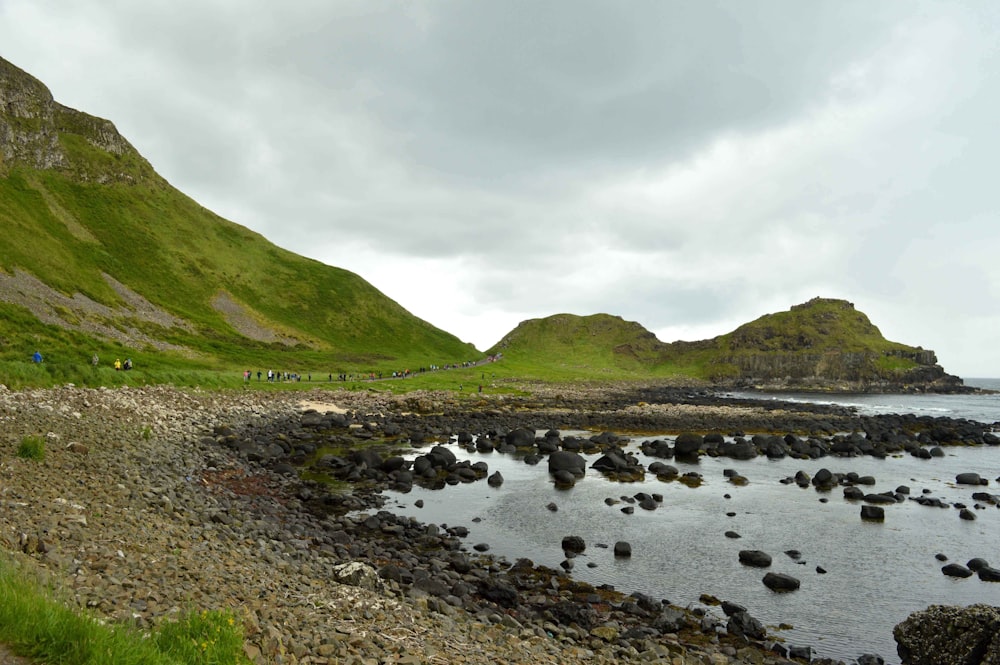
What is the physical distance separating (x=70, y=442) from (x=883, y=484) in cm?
5033

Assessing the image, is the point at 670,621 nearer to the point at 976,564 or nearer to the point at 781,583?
the point at 781,583

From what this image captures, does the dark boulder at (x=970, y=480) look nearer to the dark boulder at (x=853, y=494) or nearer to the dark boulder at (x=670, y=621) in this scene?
the dark boulder at (x=853, y=494)

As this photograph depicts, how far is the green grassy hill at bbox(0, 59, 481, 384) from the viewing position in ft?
300

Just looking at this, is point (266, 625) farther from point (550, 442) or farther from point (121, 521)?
point (550, 442)

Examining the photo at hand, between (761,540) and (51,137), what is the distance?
8371 inches

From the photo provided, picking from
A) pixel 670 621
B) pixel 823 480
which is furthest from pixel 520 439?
pixel 670 621

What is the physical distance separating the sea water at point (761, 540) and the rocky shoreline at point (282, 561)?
2092 millimetres

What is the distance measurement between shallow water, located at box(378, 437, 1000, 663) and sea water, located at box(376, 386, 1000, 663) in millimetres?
70

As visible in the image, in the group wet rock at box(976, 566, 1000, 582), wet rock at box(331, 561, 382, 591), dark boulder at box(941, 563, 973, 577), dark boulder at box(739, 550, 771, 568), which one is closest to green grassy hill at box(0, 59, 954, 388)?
wet rock at box(331, 561, 382, 591)

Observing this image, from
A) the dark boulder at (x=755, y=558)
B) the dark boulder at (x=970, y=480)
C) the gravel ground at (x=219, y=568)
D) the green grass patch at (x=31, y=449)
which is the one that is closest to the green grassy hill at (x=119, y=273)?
the green grass patch at (x=31, y=449)

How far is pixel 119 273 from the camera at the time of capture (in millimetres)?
139125

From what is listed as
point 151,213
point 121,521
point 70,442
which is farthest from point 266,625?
point 151,213

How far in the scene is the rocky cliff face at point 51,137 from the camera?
482 ft

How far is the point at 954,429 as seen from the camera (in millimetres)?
71438
